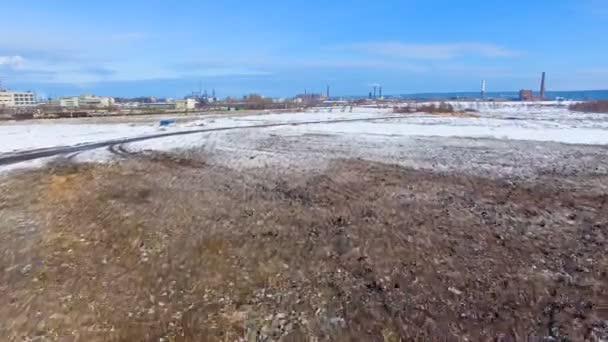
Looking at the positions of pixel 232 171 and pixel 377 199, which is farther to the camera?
pixel 232 171

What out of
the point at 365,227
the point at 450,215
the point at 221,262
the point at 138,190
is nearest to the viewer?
the point at 221,262

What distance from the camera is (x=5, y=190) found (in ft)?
41.5

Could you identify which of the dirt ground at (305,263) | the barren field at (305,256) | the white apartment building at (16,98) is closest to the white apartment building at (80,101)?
the white apartment building at (16,98)

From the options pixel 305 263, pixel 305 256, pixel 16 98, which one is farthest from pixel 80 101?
pixel 305 263

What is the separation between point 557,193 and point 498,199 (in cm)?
206

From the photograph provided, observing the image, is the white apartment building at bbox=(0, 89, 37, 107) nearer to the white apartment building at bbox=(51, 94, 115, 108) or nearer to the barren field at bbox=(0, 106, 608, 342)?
the white apartment building at bbox=(51, 94, 115, 108)

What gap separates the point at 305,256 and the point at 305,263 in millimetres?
314

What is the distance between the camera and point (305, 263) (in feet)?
23.3

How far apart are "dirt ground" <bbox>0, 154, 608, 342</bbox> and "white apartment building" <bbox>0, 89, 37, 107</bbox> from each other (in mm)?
168479

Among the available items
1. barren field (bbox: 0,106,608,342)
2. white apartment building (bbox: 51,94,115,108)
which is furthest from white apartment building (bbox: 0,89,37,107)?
barren field (bbox: 0,106,608,342)

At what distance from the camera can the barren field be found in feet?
17.1

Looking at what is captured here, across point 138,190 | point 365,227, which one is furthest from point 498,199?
point 138,190

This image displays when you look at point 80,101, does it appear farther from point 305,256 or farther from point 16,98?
point 305,256

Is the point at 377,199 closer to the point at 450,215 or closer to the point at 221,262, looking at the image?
the point at 450,215
